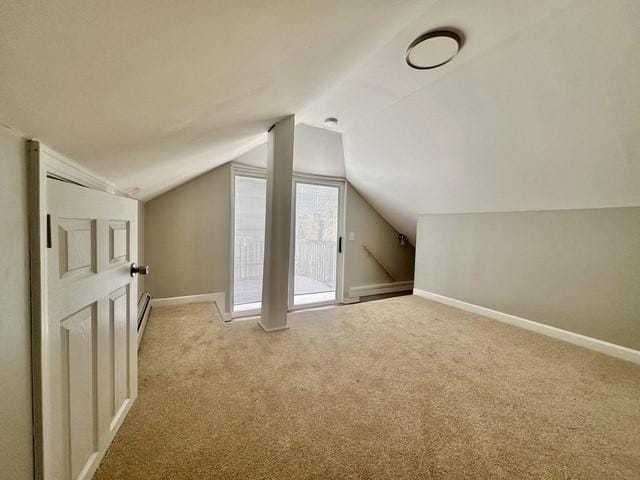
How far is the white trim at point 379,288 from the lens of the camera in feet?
14.6

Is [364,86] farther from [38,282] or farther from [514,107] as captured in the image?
[38,282]

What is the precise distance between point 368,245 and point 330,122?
7.77 feet

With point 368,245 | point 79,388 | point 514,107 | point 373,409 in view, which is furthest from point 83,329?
point 368,245

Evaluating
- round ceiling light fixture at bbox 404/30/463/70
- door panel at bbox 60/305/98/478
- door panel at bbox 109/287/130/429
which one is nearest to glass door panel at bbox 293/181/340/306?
round ceiling light fixture at bbox 404/30/463/70

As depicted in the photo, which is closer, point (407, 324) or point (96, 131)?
point (96, 131)

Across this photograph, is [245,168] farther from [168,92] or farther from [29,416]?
[29,416]

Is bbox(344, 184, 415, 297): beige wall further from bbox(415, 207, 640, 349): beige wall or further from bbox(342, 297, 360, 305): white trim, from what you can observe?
bbox(415, 207, 640, 349): beige wall

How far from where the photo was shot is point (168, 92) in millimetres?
744

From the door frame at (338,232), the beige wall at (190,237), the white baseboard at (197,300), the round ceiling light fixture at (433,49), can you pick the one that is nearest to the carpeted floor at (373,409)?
the white baseboard at (197,300)

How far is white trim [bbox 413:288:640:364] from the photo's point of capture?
1.88 m

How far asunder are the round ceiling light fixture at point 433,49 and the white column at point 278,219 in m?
0.99

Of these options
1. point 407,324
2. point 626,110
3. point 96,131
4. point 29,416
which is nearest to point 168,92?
point 96,131

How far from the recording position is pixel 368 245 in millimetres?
4516

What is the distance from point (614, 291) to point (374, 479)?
7.94 ft
